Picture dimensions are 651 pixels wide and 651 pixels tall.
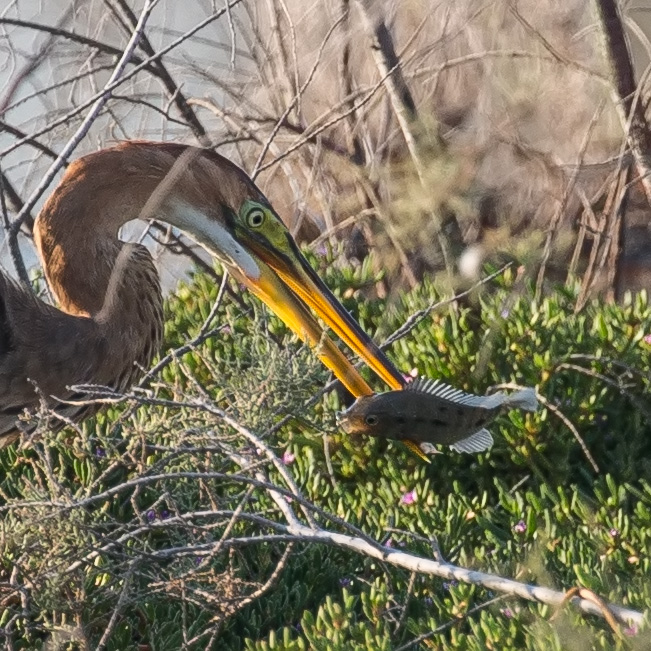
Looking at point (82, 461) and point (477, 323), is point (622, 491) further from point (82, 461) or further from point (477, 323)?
point (82, 461)

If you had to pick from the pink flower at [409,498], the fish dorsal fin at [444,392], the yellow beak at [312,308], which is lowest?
the pink flower at [409,498]

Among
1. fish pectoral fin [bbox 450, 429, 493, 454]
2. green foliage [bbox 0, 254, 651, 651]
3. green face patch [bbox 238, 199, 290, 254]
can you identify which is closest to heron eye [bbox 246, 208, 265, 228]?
green face patch [bbox 238, 199, 290, 254]

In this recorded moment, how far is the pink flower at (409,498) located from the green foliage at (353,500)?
0.04ft

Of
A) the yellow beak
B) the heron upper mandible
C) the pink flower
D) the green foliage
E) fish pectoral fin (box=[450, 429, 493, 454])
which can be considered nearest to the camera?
the green foliage

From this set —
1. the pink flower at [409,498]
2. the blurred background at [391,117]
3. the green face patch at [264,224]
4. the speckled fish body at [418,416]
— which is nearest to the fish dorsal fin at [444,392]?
the speckled fish body at [418,416]

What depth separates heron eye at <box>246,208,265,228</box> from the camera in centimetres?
355

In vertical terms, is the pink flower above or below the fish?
below

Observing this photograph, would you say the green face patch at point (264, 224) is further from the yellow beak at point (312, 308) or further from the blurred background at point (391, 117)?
the blurred background at point (391, 117)

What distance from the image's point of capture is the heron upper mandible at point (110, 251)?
139 inches

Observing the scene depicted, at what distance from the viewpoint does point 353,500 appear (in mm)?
3893

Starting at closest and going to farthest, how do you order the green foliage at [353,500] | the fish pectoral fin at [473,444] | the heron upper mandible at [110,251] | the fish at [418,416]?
the green foliage at [353,500] < the fish at [418,416] < the fish pectoral fin at [473,444] < the heron upper mandible at [110,251]

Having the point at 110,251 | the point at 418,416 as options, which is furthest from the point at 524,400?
the point at 110,251

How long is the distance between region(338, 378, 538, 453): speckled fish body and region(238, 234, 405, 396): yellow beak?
0.33 meters

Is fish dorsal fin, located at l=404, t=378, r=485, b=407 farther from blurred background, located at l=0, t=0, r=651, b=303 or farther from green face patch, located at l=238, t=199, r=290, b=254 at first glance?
blurred background, located at l=0, t=0, r=651, b=303
